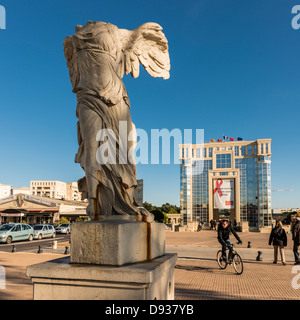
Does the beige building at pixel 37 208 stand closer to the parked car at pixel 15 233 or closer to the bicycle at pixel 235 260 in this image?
the parked car at pixel 15 233

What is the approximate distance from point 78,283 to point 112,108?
1907mm

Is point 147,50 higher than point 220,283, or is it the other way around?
point 147,50

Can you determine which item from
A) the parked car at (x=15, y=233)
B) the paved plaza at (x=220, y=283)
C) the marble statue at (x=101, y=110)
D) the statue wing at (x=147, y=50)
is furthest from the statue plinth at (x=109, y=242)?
the parked car at (x=15, y=233)

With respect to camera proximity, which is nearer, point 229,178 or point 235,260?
point 235,260

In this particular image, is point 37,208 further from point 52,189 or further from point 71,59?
point 52,189

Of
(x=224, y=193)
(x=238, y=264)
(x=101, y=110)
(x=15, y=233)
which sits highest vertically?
(x=101, y=110)

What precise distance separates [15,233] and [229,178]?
44.5 m

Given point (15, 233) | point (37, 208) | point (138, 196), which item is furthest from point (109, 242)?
point (37, 208)

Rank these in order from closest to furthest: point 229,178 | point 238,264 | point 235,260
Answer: point 238,264
point 235,260
point 229,178

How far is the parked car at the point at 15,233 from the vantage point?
66.4 ft

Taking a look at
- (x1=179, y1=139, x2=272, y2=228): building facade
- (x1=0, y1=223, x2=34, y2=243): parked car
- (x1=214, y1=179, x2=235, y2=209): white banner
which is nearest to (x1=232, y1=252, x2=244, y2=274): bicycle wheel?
(x1=0, y1=223, x2=34, y2=243): parked car

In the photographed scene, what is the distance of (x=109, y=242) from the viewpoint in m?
2.92

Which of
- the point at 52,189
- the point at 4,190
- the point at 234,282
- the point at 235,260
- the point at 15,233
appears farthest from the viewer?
the point at 52,189

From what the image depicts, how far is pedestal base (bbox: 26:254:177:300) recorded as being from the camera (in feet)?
8.64
